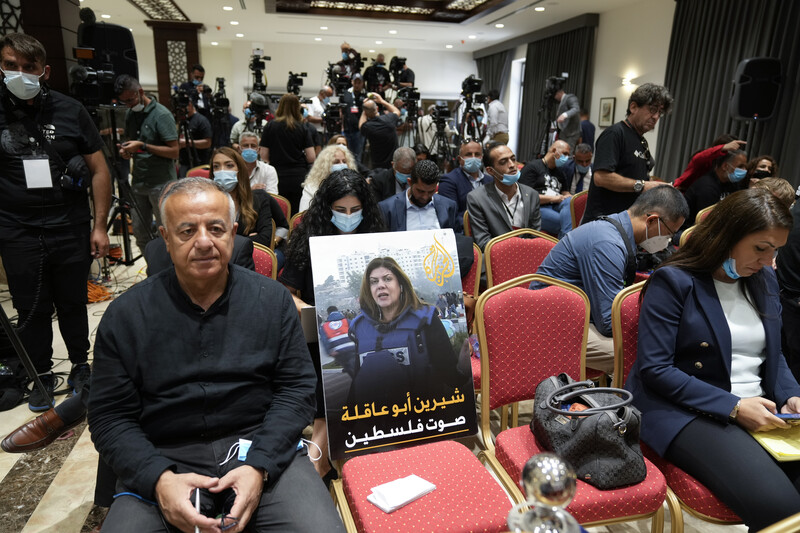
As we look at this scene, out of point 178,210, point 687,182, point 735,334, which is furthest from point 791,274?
point 178,210

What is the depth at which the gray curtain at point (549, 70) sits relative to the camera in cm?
939

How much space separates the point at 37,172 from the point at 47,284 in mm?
572

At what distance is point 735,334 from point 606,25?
29.8 ft

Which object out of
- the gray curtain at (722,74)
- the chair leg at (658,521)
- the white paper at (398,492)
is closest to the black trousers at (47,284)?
the white paper at (398,492)

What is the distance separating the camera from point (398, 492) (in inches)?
53.3

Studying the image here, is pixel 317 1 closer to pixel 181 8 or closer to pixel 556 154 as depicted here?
pixel 181 8

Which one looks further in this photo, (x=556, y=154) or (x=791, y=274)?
(x=556, y=154)

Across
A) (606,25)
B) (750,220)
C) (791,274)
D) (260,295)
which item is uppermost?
(606,25)

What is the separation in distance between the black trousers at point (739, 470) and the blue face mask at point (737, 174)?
121 inches

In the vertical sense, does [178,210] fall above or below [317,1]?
below

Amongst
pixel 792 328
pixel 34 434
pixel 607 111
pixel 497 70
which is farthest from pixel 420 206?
pixel 497 70

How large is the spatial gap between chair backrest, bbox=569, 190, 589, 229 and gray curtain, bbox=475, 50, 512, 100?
9646mm

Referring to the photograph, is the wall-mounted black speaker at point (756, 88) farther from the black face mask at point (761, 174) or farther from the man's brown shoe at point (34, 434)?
the man's brown shoe at point (34, 434)

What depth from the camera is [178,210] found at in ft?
4.32
